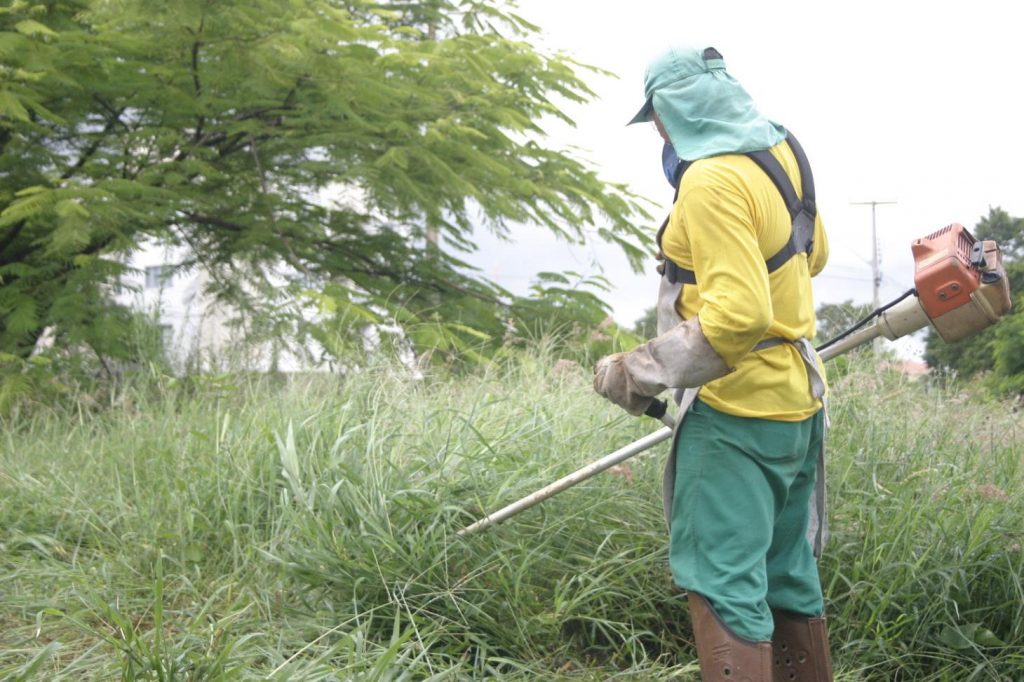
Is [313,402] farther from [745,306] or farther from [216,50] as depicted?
[216,50]

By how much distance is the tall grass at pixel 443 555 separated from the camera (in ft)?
11.7

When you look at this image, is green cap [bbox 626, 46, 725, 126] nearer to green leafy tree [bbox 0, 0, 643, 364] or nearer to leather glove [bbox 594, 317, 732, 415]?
leather glove [bbox 594, 317, 732, 415]

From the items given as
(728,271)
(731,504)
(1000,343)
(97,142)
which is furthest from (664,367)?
(97,142)

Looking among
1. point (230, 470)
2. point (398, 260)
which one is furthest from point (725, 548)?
point (398, 260)

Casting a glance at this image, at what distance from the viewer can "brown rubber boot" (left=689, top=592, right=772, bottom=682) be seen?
2854 millimetres

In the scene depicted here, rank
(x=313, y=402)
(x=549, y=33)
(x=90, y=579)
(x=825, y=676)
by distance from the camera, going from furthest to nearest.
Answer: (x=549, y=33) < (x=313, y=402) < (x=90, y=579) < (x=825, y=676)

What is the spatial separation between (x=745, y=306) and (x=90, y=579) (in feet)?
9.62

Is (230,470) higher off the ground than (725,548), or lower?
lower

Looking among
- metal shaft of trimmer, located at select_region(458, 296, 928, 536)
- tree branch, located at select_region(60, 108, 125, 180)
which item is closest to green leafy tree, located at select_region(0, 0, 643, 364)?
tree branch, located at select_region(60, 108, 125, 180)

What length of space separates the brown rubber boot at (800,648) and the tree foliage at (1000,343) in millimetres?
4400

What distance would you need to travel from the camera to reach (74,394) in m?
7.32

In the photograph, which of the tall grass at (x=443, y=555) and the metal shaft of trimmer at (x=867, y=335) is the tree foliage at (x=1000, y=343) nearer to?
the tall grass at (x=443, y=555)

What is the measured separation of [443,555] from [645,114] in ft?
5.33

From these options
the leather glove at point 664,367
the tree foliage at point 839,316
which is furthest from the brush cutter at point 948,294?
the tree foliage at point 839,316
